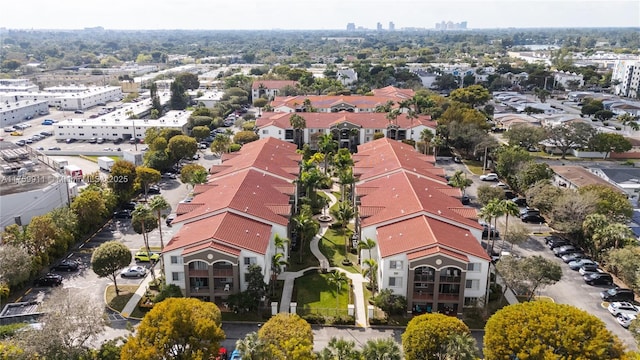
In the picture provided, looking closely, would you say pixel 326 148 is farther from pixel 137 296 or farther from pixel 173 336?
pixel 173 336

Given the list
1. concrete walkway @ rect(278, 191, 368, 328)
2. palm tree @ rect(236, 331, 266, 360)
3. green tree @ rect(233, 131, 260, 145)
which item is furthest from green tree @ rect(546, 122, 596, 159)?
palm tree @ rect(236, 331, 266, 360)

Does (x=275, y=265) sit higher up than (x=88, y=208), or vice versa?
(x=88, y=208)

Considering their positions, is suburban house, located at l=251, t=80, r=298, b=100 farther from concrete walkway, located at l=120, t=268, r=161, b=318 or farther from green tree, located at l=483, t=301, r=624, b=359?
green tree, located at l=483, t=301, r=624, b=359

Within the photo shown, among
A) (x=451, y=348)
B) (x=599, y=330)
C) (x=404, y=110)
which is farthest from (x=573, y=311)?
(x=404, y=110)

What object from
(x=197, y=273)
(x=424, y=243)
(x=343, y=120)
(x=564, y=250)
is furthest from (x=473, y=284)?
(x=343, y=120)

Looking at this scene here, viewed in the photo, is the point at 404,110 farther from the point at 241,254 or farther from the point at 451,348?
the point at 451,348

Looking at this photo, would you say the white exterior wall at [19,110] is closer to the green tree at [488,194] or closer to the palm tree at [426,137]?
the palm tree at [426,137]
